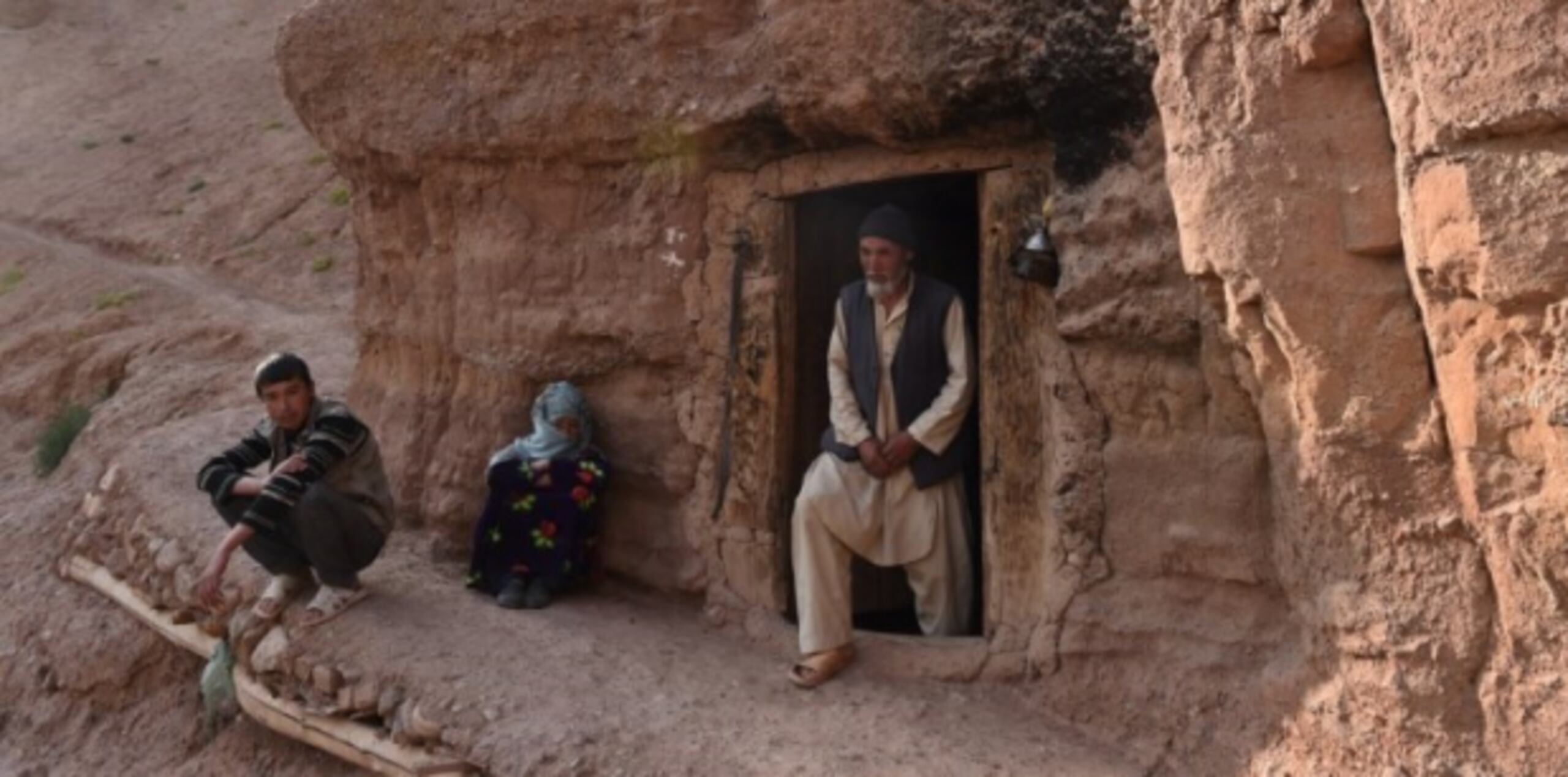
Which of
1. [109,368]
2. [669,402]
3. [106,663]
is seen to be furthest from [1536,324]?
[109,368]

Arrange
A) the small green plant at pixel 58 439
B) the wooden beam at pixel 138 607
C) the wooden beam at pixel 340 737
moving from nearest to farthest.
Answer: the wooden beam at pixel 340 737, the wooden beam at pixel 138 607, the small green plant at pixel 58 439

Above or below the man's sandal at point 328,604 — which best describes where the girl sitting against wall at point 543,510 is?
above

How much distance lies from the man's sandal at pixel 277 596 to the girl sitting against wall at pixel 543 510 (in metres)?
0.65

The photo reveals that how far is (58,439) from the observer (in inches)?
337

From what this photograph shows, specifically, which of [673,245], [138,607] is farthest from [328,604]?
[673,245]

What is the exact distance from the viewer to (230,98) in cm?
1642

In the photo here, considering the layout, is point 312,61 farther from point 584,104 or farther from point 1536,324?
point 1536,324

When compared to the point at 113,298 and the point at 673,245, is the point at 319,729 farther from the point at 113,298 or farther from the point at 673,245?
the point at 113,298

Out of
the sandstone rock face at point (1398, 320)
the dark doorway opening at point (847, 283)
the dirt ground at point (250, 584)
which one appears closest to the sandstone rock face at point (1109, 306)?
the sandstone rock face at point (1398, 320)

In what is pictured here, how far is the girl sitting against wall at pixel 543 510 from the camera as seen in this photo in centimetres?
519

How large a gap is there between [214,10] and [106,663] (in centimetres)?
1632

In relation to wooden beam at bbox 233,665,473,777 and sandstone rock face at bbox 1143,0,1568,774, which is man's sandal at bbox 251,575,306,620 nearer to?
wooden beam at bbox 233,665,473,777

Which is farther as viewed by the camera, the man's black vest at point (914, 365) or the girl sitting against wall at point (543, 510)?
the girl sitting against wall at point (543, 510)

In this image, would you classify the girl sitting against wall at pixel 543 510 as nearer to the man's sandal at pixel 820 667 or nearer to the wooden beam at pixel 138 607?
the man's sandal at pixel 820 667
